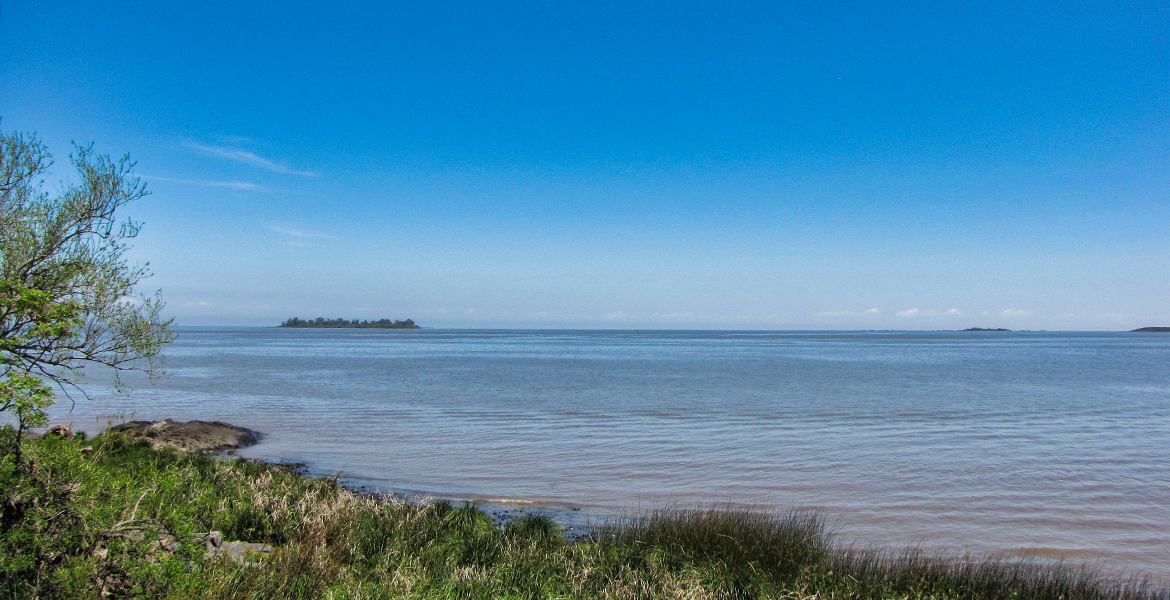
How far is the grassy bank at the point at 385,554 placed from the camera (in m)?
5.44

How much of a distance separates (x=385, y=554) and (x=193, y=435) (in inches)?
491

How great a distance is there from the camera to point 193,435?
1666 cm

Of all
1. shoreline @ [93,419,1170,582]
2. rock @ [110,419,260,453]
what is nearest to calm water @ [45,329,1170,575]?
shoreline @ [93,419,1170,582]

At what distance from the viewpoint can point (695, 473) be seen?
13977 millimetres

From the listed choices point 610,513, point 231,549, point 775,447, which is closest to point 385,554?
point 231,549

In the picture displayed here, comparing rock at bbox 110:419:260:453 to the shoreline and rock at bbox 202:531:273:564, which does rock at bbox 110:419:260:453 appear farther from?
rock at bbox 202:531:273:564

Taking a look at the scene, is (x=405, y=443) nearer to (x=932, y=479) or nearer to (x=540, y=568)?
(x=540, y=568)

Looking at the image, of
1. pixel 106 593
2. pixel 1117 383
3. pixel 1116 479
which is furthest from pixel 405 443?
pixel 1117 383

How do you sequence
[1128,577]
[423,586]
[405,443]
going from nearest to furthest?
[423,586] < [1128,577] < [405,443]

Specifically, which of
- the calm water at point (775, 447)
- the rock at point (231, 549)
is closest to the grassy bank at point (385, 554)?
the rock at point (231, 549)

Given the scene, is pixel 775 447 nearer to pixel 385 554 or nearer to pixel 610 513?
pixel 610 513

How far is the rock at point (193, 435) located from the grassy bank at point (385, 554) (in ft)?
18.9

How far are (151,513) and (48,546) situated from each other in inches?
88.2

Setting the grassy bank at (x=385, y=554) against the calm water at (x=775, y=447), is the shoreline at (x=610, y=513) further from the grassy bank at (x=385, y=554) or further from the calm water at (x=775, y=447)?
the grassy bank at (x=385, y=554)
